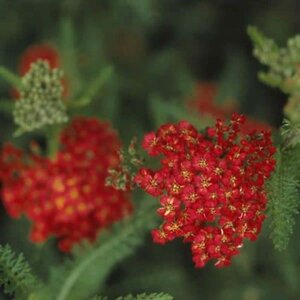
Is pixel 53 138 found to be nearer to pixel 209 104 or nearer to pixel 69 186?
pixel 69 186

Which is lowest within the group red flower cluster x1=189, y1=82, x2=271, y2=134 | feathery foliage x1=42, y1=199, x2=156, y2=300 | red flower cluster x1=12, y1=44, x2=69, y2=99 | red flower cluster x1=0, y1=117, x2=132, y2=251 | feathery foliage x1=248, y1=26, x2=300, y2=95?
feathery foliage x1=42, y1=199, x2=156, y2=300

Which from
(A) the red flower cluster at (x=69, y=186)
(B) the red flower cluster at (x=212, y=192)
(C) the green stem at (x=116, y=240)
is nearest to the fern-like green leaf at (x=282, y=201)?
(B) the red flower cluster at (x=212, y=192)

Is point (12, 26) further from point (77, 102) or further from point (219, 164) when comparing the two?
point (219, 164)

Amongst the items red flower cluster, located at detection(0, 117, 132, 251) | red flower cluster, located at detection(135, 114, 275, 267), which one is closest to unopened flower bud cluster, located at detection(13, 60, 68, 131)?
red flower cluster, located at detection(0, 117, 132, 251)

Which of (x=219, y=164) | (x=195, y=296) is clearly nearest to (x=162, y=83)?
(x=195, y=296)

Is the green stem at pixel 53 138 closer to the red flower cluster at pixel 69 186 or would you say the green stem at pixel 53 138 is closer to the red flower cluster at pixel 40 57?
the red flower cluster at pixel 69 186

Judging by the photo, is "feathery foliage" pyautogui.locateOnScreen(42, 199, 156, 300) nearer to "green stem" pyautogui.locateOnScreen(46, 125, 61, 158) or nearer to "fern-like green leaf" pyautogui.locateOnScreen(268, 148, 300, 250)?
"green stem" pyautogui.locateOnScreen(46, 125, 61, 158)

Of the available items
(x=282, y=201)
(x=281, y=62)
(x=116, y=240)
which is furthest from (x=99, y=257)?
(x=281, y=62)
